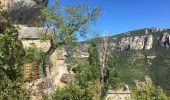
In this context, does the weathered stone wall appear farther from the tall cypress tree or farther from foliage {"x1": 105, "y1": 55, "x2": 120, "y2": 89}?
foliage {"x1": 105, "y1": 55, "x2": 120, "y2": 89}

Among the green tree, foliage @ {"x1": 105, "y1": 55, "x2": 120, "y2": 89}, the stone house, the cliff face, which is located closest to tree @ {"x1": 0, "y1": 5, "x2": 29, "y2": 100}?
the cliff face

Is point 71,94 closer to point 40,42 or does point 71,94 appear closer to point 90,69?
point 40,42

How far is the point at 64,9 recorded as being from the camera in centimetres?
5512

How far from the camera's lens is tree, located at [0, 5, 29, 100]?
23.7 m

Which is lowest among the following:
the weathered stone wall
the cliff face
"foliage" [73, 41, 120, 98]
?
"foliage" [73, 41, 120, 98]

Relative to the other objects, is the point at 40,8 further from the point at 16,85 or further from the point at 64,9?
the point at 16,85

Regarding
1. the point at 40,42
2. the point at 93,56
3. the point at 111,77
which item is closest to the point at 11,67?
the point at 40,42

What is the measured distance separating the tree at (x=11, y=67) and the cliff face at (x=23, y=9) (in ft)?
81.8

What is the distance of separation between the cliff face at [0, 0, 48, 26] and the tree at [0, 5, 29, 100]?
24.9 meters

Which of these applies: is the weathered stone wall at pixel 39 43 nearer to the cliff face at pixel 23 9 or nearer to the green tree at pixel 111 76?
the cliff face at pixel 23 9

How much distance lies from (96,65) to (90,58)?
3287mm

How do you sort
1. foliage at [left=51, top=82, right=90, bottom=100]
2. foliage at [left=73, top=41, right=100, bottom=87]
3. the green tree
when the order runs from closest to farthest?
foliage at [left=51, top=82, right=90, bottom=100]
foliage at [left=73, top=41, right=100, bottom=87]
the green tree

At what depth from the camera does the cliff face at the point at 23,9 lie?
161 feet

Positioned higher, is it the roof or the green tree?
the roof
